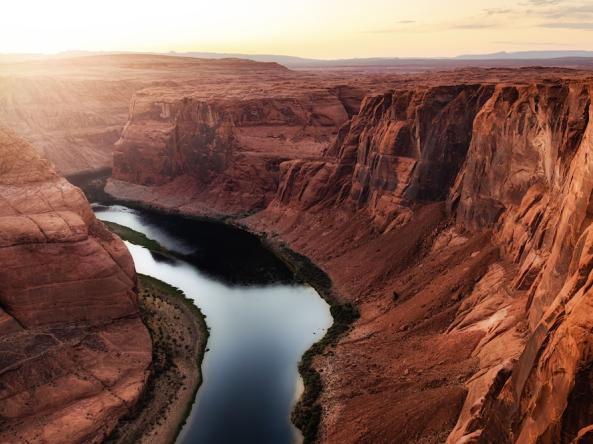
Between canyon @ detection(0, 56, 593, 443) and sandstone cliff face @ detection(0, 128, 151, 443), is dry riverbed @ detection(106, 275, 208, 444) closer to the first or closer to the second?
sandstone cliff face @ detection(0, 128, 151, 443)

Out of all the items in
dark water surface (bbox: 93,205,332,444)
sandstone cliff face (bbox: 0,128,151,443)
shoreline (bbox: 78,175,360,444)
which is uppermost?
sandstone cliff face (bbox: 0,128,151,443)

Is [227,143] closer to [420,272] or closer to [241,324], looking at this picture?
[241,324]

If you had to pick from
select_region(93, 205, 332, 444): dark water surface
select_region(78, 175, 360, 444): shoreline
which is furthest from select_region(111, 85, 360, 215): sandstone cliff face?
select_region(93, 205, 332, 444): dark water surface

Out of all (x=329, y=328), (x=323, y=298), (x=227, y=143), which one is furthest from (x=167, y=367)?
(x=227, y=143)

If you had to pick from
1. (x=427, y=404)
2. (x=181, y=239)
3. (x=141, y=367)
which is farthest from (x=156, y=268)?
(x=427, y=404)

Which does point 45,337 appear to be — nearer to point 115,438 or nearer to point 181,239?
point 115,438

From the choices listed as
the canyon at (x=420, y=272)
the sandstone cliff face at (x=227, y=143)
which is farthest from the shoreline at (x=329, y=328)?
the sandstone cliff face at (x=227, y=143)

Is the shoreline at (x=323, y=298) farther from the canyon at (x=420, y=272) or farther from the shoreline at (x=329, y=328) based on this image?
the canyon at (x=420, y=272)
